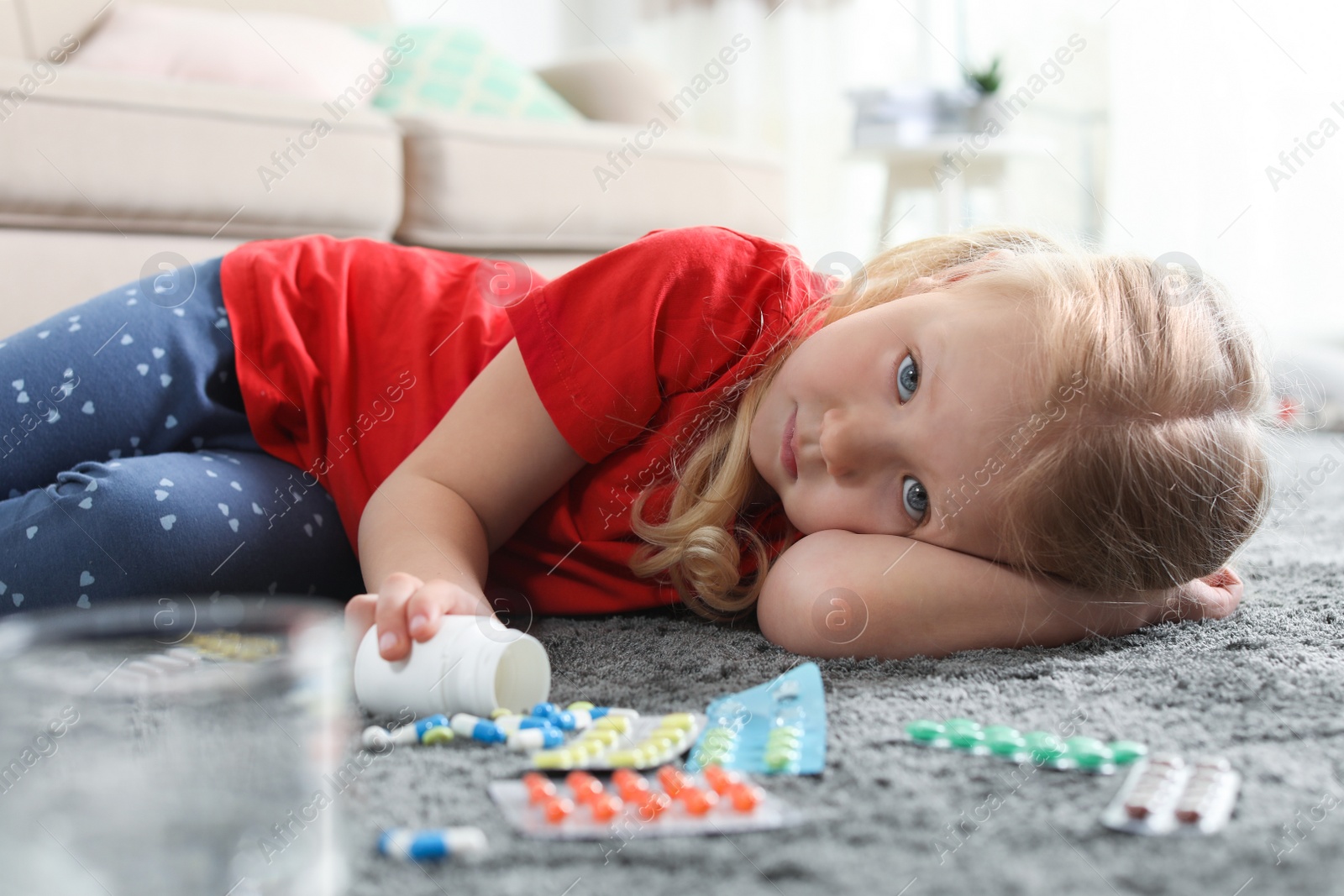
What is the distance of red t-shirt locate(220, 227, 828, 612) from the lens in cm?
79

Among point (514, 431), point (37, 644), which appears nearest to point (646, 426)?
point (514, 431)

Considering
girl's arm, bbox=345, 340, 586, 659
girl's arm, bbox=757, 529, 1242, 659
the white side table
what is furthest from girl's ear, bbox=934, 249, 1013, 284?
the white side table

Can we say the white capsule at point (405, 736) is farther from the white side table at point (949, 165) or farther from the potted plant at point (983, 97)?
the potted plant at point (983, 97)

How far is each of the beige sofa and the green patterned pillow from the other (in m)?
0.20

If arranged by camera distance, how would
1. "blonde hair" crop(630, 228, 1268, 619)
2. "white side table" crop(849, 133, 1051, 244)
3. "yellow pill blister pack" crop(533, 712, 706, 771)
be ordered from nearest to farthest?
"yellow pill blister pack" crop(533, 712, 706, 771)
"blonde hair" crop(630, 228, 1268, 619)
"white side table" crop(849, 133, 1051, 244)

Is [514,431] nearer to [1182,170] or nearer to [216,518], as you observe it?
[216,518]

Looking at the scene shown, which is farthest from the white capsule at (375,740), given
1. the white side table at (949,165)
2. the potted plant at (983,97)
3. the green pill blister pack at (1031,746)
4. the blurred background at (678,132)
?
the potted plant at (983,97)

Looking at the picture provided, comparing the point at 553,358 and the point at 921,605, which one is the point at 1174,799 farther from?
the point at 553,358

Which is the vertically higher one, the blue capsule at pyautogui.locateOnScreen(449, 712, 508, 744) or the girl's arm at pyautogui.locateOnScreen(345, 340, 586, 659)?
the girl's arm at pyautogui.locateOnScreen(345, 340, 586, 659)

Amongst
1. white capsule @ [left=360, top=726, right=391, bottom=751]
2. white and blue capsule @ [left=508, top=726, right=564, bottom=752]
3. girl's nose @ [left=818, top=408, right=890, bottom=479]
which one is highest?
girl's nose @ [left=818, top=408, right=890, bottom=479]

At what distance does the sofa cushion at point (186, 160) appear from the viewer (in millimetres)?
1217

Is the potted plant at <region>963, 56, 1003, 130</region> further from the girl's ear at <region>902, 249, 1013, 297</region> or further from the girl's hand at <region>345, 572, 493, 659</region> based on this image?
the girl's hand at <region>345, 572, 493, 659</region>

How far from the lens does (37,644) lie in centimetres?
34

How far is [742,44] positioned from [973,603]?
275 centimetres
